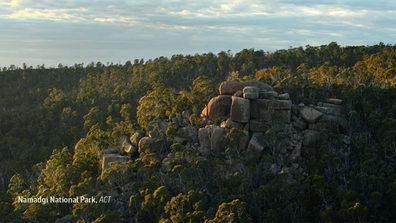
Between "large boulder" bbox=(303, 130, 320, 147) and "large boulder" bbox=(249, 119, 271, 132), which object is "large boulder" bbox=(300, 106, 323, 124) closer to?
"large boulder" bbox=(303, 130, 320, 147)

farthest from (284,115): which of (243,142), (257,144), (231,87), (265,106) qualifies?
(231,87)

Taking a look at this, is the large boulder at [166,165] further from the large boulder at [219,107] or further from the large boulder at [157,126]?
the large boulder at [219,107]

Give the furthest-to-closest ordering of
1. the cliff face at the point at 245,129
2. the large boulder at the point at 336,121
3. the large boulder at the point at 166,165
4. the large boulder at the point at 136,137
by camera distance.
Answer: the large boulder at the point at 336,121 < the large boulder at the point at 136,137 < the cliff face at the point at 245,129 < the large boulder at the point at 166,165

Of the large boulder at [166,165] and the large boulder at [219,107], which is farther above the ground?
the large boulder at [219,107]

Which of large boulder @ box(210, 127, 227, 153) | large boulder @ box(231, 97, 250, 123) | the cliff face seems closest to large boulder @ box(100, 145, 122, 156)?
the cliff face

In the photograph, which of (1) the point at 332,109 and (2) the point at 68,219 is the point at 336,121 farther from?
(2) the point at 68,219

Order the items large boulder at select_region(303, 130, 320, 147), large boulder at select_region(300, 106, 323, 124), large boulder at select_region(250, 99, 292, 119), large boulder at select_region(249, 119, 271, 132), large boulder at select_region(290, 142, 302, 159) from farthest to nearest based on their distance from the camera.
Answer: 1. large boulder at select_region(300, 106, 323, 124)
2. large boulder at select_region(250, 99, 292, 119)
3. large boulder at select_region(303, 130, 320, 147)
4. large boulder at select_region(249, 119, 271, 132)
5. large boulder at select_region(290, 142, 302, 159)

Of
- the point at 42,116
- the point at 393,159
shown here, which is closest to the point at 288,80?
the point at 393,159

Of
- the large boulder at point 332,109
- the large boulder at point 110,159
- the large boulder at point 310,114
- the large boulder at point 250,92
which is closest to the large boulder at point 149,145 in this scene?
the large boulder at point 110,159
